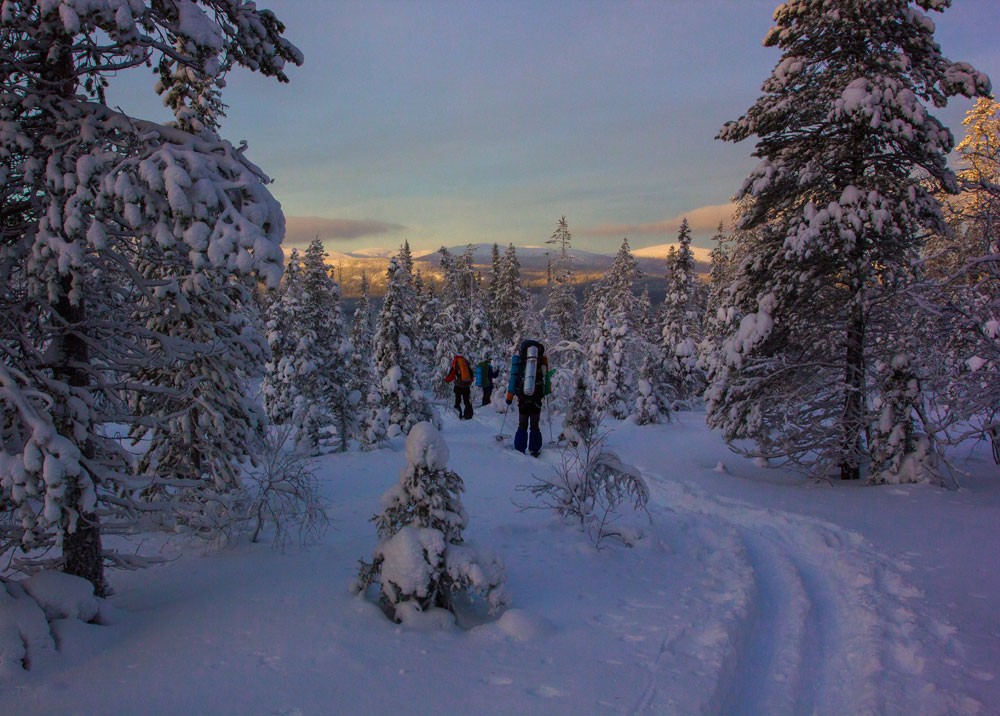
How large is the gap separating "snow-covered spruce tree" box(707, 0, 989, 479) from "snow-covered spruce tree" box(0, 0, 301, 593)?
31.4 feet

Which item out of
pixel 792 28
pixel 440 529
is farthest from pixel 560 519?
pixel 792 28

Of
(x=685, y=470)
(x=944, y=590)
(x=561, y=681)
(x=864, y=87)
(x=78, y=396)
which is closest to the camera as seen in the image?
(x=561, y=681)

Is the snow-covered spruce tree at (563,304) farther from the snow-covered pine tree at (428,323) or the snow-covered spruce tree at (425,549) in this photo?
the snow-covered spruce tree at (425,549)

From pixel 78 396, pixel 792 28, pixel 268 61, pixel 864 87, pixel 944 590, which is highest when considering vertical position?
pixel 792 28

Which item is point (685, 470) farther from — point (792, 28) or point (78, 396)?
point (78, 396)

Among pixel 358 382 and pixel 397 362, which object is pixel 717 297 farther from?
pixel 358 382

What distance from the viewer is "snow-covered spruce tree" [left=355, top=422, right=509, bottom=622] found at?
4520 millimetres

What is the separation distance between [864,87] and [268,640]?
11905mm

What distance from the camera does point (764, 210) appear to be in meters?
12.1

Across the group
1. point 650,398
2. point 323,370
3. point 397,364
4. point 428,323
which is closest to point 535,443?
point 650,398

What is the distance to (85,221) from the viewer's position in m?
4.15

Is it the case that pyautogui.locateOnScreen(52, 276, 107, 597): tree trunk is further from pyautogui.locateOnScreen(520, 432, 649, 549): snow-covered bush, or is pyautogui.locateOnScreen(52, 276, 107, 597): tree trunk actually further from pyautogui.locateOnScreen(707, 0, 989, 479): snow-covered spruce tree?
pyautogui.locateOnScreen(707, 0, 989, 479): snow-covered spruce tree

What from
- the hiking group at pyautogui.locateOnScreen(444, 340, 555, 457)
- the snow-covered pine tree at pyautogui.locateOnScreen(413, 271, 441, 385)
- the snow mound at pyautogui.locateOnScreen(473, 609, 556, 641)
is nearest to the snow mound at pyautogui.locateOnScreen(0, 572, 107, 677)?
the snow mound at pyautogui.locateOnScreen(473, 609, 556, 641)

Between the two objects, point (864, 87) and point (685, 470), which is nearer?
point (864, 87)
